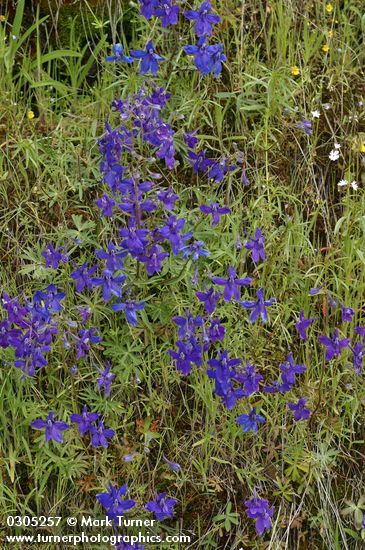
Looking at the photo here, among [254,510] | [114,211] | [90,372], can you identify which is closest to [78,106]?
[114,211]

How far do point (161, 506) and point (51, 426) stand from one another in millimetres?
411

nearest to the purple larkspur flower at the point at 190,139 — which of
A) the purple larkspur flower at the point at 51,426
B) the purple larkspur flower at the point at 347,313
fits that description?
the purple larkspur flower at the point at 347,313

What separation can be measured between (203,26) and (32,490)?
5.14ft

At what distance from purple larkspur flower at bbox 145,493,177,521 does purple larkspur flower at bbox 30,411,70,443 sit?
0.34 meters

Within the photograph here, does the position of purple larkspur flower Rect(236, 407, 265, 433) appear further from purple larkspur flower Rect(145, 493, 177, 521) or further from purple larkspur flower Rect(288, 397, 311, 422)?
purple larkspur flower Rect(145, 493, 177, 521)

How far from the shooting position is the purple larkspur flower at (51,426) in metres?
2.81

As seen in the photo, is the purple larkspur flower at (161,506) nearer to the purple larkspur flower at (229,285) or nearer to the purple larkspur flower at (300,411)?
the purple larkspur flower at (300,411)

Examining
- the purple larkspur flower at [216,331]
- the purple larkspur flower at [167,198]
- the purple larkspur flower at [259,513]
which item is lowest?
the purple larkspur flower at [259,513]

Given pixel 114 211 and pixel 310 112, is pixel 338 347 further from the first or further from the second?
pixel 310 112

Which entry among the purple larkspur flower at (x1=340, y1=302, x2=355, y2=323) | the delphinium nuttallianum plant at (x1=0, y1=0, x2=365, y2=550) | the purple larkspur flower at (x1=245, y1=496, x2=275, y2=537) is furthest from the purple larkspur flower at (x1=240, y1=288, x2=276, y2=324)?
the purple larkspur flower at (x1=245, y1=496, x2=275, y2=537)

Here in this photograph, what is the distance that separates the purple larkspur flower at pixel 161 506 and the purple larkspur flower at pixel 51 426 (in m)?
0.34

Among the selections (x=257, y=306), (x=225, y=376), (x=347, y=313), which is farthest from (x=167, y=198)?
(x=347, y=313)

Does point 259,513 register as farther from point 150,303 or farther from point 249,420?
point 150,303

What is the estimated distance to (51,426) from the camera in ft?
9.25
